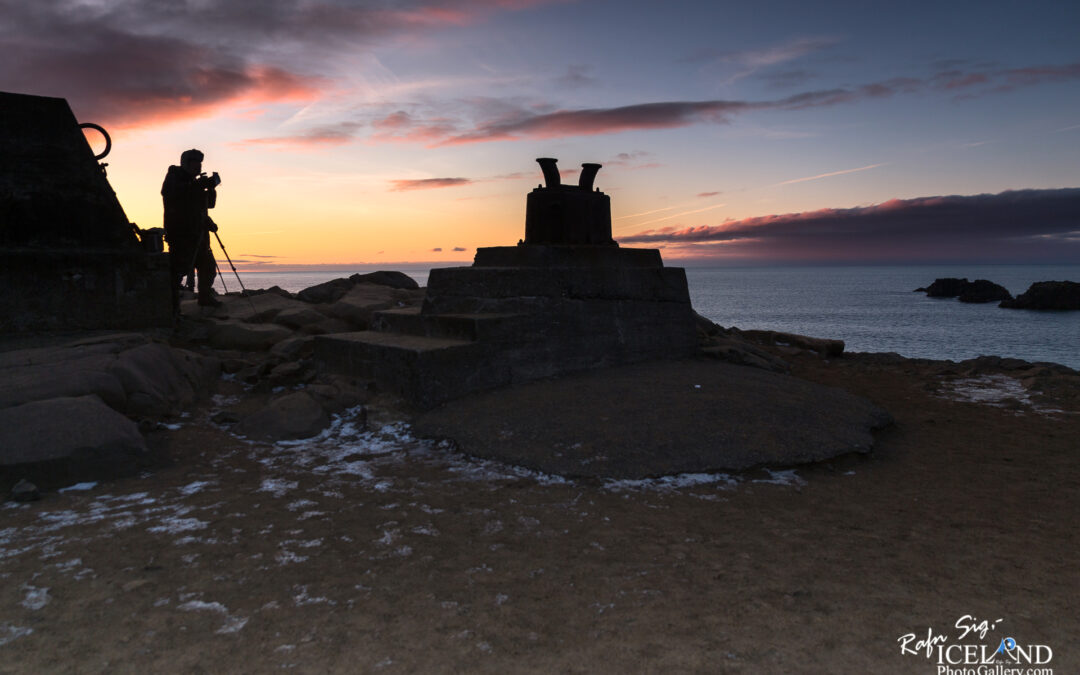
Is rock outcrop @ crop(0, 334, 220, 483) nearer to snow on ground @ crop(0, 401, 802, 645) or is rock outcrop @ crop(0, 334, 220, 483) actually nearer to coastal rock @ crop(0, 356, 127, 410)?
coastal rock @ crop(0, 356, 127, 410)

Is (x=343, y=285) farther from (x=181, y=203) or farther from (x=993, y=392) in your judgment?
(x=993, y=392)

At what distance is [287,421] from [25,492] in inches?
79.6

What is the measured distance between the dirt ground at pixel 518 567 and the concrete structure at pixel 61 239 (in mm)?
4087

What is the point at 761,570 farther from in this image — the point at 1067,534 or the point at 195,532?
the point at 195,532

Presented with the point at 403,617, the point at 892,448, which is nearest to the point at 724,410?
the point at 892,448

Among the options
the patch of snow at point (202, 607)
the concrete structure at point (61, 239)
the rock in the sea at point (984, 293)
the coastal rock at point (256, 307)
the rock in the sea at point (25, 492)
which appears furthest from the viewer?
the rock in the sea at point (984, 293)

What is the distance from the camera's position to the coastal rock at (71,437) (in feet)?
14.8

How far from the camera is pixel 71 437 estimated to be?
4656mm

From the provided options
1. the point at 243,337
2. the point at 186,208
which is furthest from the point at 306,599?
the point at 186,208

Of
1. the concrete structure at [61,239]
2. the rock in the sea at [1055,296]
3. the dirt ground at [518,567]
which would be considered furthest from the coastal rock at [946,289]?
the concrete structure at [61,239]

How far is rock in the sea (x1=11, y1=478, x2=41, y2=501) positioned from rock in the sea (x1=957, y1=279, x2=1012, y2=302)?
7677 cm

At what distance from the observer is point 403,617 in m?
2.83

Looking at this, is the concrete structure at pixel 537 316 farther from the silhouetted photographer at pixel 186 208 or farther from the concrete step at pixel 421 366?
the silhouetted photographer at pixel 186 208

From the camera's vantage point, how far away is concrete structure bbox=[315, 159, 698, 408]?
6738 mm
